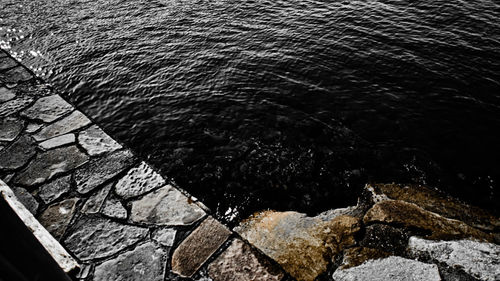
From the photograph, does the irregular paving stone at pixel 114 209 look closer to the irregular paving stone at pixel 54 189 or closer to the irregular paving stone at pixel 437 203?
the irregular paving stone at pixel 54 189

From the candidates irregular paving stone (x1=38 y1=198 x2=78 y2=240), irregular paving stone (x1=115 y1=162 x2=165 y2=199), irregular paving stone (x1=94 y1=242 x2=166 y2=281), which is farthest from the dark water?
irregular paving stone (x1=38 y1=198 x2=78 y2=240)

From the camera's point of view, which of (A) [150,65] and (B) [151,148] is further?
(A) [150,65]

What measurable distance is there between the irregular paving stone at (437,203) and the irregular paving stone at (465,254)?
32.1 inches

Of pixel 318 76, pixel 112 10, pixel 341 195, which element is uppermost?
pixel 112 10

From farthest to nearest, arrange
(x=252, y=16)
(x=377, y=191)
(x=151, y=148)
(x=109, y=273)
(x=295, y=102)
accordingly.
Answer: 1. (x=252, y=16)
2. (x=295, y=102)
3. (x=151, y=148)
4. (x=377, y=191)
5. (x=109, y=273)

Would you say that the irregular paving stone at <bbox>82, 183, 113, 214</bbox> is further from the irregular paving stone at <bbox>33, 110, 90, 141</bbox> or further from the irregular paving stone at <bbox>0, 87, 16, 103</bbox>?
the irregular paving stone at <bbox>0, 87, 16, 103</bbox>

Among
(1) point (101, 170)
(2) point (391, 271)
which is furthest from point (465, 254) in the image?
(1) point (101, 170)

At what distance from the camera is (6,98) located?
21.0ft

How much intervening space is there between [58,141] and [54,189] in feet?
4.20

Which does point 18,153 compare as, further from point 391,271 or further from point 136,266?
point 391,271

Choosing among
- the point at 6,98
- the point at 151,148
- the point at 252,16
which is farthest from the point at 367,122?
the point at 6,98

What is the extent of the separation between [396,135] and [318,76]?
269 centimetres

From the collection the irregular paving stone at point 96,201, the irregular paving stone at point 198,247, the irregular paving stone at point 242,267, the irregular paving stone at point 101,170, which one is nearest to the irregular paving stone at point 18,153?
the irregular paving stone at point 101,170

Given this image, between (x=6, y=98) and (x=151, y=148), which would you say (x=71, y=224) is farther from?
(x=6, y=98)
